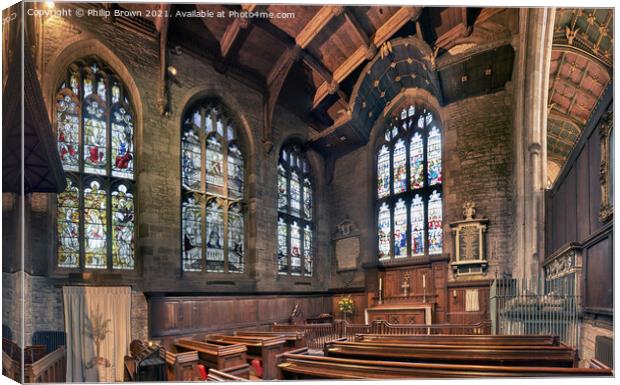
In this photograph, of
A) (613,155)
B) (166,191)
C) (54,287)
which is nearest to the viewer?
(613,155)

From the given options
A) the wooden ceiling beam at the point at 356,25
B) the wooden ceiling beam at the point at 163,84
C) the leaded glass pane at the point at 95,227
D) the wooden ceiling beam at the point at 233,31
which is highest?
the wooden ceiling beam at the point at 356,25

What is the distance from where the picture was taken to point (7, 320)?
10.3 ft

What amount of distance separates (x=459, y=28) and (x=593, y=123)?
153 centimetres

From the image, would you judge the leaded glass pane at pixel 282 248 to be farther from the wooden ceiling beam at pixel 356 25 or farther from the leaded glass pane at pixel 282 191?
the wooden ceiling beam at pixel 356 25

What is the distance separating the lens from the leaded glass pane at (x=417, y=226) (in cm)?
499

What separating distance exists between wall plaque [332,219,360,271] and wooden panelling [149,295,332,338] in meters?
0.60

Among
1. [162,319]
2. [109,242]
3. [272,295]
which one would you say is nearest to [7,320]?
[109,242]

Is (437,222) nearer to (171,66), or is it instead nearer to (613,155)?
(613,155)

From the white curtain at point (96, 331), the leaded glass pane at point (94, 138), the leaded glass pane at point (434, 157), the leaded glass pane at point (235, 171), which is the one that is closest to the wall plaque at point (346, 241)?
the leaded glass pane at point (434, 157)

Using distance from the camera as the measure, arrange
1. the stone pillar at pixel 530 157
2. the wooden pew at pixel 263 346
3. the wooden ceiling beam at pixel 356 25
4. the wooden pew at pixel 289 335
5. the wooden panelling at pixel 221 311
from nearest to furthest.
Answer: the wooden ceiling beam at pixel 356 25, the wooden panelling at pixel 221 311, the wooden pew at pixel 263 346, the wooden pew at pixel 289 335, the stone pillar at pixel 530 157

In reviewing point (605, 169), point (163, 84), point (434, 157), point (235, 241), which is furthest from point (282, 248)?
point (605, 169)

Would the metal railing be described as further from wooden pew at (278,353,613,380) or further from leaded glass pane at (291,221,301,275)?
leaded glass pane at (291,221,301,275)

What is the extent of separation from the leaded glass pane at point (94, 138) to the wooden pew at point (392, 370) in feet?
8.32

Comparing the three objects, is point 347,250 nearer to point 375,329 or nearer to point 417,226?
point 417,226
